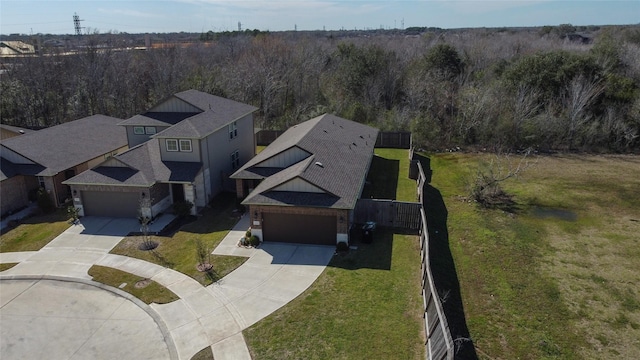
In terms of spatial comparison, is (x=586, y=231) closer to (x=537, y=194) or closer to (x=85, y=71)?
(x=537, y=194)

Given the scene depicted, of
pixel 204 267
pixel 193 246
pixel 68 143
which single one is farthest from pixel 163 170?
pixel 68 143

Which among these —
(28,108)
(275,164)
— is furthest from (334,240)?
(28,108)

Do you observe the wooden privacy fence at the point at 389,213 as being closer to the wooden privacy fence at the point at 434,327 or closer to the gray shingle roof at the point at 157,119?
the wooden privacy fence at the point at 434,327

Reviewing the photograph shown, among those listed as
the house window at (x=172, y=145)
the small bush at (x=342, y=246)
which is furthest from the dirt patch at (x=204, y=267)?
the house window at (x=172, y=145)

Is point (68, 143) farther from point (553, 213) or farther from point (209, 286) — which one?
point (553, 213)

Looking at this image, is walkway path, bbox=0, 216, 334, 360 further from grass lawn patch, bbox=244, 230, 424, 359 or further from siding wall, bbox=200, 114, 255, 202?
siding wall, bbox=200, 114, 255, 202

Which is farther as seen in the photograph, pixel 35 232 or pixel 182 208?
pixel 182 208
